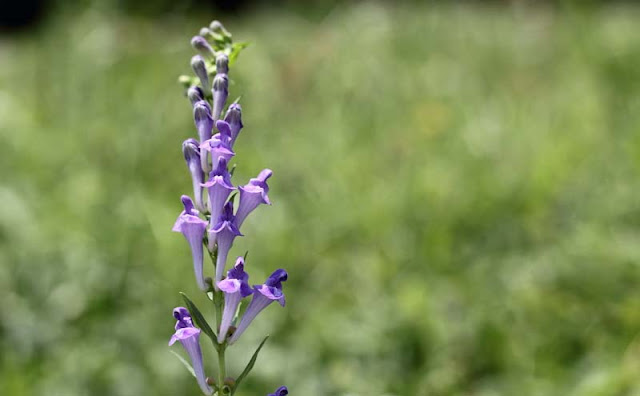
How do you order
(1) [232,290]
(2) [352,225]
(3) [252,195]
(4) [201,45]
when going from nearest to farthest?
1. (1) [232,290]
2. (3) [252,195]
3. (4) [201,45]
4. (2) [352,225]

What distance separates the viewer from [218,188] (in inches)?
47.3

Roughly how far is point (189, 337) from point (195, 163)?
30 centimetres

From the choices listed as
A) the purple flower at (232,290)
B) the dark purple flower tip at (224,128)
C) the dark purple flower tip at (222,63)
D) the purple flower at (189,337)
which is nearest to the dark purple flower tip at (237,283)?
the purple flower at (232,290)

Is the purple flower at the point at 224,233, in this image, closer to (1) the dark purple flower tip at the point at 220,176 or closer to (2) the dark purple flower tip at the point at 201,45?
(1) the dark purple flower tip at the point at 220,176

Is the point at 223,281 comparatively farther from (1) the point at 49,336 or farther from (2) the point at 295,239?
(2) the point at 295,239

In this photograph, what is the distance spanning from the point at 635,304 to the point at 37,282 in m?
2.57

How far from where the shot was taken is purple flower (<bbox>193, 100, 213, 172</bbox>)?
126 centimetres

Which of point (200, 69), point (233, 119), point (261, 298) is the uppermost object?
point (200, 69)

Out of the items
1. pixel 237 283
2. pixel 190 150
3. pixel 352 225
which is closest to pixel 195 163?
pixel 190 150

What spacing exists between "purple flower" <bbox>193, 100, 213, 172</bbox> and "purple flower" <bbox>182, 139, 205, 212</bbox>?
0.01m

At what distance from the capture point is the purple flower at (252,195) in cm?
121

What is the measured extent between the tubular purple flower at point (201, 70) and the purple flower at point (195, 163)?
139 mm

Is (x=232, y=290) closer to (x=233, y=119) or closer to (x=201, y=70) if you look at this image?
(x=233, y=119)

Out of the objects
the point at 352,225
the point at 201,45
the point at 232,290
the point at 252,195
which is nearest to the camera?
the point at 232,290
